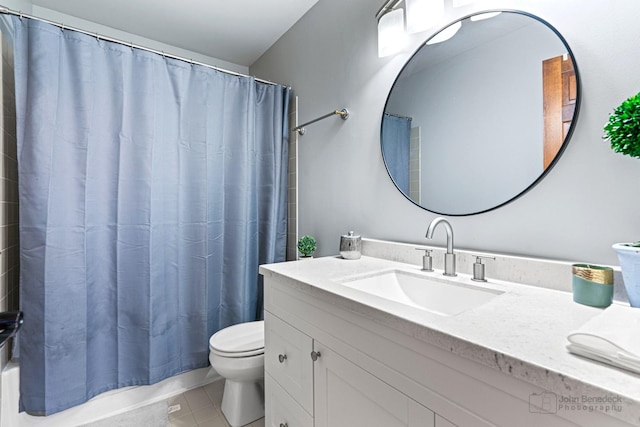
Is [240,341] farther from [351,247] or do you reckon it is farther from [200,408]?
A: [351,247]

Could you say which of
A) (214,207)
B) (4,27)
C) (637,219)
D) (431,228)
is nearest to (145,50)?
(4,27)

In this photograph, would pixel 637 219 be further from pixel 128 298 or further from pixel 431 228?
pixel 128 298

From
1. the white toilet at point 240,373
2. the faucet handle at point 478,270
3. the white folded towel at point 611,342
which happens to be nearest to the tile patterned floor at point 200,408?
the white toilet at point 240,373

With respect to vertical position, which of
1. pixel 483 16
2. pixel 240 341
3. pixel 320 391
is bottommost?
pixel 240 341

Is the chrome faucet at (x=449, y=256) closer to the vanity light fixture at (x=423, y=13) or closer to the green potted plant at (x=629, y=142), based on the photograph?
the green potted plant at (x=629, y=142)

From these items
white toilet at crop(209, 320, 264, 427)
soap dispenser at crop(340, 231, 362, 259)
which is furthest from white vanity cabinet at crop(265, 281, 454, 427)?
soap dispenser at crop(340, 231, 362, 259)

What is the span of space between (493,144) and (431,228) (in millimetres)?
385

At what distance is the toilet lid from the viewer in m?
1.52

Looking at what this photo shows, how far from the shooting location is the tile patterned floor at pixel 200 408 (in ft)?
5.18

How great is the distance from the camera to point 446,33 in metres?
1.21

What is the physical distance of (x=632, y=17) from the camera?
80cm

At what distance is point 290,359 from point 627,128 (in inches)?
45.9

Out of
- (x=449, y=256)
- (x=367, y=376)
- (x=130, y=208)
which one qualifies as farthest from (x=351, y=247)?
(x=130, y=208)

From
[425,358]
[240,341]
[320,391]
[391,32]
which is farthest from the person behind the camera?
[240,341]
